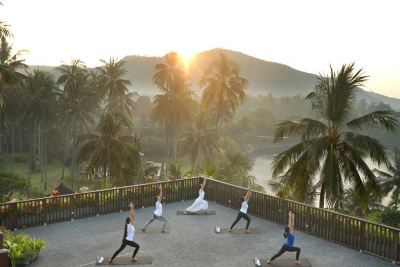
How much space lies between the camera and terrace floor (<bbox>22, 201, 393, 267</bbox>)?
14789 mm

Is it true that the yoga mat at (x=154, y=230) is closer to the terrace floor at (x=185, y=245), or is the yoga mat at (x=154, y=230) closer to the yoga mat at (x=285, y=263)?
the terrace floor at (x=185, y=245)

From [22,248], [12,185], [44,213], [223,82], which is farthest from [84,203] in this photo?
[223,82]

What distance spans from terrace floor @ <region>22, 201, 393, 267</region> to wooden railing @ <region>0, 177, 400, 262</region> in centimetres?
40

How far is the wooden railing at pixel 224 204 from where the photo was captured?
15.2 m

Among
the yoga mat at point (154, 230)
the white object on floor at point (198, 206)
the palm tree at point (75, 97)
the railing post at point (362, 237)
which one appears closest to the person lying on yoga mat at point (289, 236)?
the railing post at point (362, 237)

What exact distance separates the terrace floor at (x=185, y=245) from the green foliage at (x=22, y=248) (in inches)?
16.4

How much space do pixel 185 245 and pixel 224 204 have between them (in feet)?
21.4

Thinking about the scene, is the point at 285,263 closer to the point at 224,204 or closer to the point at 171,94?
the point at 224,204

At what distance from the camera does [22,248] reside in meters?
14.0

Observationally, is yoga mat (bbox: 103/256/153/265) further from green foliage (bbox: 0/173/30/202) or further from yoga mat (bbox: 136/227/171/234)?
green foliage (bbox: 0/173/30/202)

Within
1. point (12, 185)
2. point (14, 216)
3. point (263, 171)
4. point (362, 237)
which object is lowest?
point (263, 171)

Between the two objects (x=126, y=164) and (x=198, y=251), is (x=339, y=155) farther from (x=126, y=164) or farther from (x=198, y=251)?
(x=126, y=164)

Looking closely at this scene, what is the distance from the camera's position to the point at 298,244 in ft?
54.3

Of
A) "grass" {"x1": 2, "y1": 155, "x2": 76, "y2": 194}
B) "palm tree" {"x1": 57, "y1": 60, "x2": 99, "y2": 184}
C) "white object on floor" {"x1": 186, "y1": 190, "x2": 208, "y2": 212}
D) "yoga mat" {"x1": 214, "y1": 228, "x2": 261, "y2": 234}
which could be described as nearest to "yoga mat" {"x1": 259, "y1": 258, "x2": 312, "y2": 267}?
"yoga mat" {"x1": 214, "y1": 228, "x2": 261, "y2": 234}
